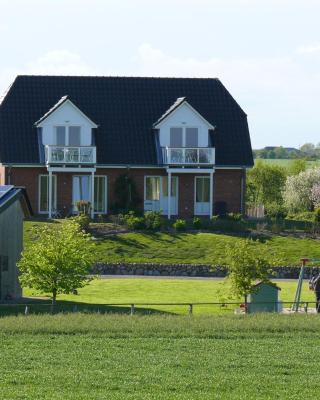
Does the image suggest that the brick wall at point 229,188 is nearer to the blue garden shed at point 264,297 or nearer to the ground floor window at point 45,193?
the ground floor window at point 45,193

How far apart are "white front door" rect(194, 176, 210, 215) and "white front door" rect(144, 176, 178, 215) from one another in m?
1.04

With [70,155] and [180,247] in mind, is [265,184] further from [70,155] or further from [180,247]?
[180,247]

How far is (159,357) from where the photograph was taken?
2866 centimetres

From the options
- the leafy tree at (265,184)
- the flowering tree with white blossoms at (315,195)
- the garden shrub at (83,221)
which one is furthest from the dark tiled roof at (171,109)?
the leafy tree at (265,184)

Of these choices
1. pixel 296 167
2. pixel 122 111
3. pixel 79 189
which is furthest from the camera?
pixel 296 167

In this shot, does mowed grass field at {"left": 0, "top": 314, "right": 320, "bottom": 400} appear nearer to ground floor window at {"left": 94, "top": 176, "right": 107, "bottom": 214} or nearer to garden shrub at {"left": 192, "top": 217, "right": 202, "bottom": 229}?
garden shrub at {"left": 192, "top": 217, "right": 202, "bottom": 229}

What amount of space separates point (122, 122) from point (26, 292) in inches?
889

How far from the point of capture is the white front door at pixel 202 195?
225ft

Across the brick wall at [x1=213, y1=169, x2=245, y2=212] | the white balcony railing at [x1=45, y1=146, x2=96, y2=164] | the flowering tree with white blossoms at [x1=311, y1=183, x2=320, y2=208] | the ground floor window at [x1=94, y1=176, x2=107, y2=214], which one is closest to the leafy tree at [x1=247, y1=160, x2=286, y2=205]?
the flowering tree with white blossoms at [x1=311, y1=183, x2=320, y2=208]

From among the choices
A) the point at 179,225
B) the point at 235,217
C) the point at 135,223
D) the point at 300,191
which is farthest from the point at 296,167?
the point at 135,223

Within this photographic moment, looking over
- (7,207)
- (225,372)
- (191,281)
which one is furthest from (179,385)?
(191,281)

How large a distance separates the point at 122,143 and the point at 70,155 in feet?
11.5

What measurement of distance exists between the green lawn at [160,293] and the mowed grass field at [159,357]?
586 centimetres

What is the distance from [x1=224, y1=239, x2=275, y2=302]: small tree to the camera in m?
42.7
